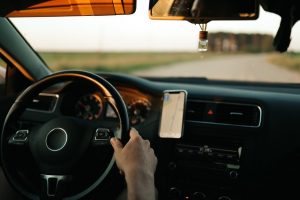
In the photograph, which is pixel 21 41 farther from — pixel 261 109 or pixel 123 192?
pixel 261 109

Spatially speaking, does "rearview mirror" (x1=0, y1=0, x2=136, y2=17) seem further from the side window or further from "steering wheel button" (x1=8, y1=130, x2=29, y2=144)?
the side window

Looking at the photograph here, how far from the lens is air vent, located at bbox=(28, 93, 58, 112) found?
13.0 feet

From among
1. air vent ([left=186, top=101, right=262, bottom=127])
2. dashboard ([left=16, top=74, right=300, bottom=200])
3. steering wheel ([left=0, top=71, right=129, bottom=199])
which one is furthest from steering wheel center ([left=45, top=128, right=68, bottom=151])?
air vent ([left=186, top=101, right=262, bottom=127])

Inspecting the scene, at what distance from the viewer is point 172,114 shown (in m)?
3.67

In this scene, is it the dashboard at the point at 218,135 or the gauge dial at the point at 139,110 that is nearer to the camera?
the dashboard at the point at 218,135

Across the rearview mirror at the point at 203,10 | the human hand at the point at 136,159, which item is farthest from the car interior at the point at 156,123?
the human hand at the point at 136,159

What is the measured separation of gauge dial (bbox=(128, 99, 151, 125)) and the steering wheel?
82 centimetres

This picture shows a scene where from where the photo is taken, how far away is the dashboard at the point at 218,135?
3527mm

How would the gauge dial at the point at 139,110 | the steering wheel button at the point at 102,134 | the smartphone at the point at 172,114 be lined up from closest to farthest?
1. the steering wheel button at the point at 102,134
2. the smartphone at the point at 172,114
3. the gauge dial at the point at 139,110

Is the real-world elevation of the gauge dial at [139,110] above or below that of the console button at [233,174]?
above

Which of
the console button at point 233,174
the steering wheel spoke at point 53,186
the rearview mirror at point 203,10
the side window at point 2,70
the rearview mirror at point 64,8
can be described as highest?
the rearview mirror at point 203,10

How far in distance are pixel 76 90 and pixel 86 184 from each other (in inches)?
44.7

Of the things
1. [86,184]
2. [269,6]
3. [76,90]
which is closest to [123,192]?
[86,184]

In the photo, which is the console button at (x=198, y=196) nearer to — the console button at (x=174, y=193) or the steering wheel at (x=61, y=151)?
the console button at (x=174, y=193)
